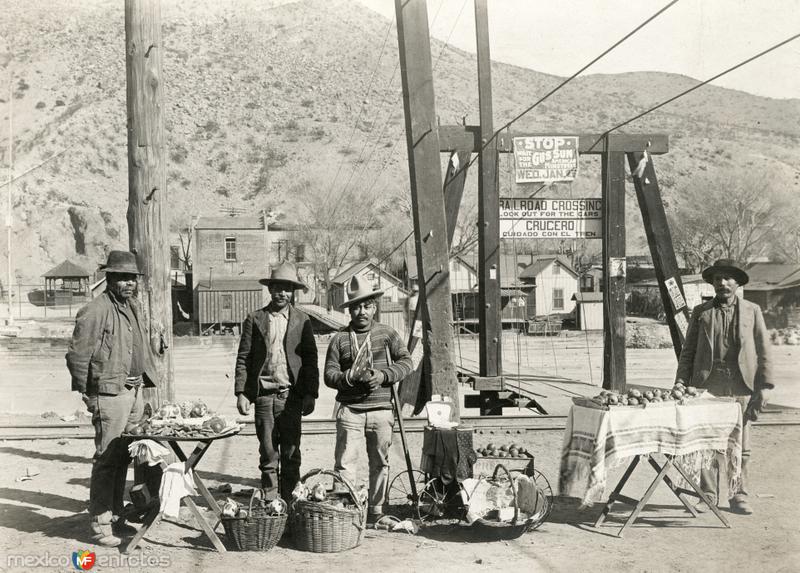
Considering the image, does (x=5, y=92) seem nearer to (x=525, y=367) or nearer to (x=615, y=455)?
(x=525, y=367)

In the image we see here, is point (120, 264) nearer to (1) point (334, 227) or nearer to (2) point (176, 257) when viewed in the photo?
(1) point (334, 227)

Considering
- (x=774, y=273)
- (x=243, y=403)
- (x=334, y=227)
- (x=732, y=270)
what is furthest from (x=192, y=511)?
(x=334, y=227)

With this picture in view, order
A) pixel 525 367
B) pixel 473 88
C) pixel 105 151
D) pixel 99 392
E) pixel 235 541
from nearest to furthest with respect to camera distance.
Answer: pixel 235 541, pixel 99 392, pixel 525 367, pixel 105 151, pixel 473 88

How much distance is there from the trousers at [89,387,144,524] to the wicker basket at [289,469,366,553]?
147 centimetres

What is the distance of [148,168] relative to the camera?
7.89 meters

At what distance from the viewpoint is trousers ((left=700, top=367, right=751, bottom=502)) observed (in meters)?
6.78

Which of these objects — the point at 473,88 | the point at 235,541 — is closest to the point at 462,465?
the point at 235,541

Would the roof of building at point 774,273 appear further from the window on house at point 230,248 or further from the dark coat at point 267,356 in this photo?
the dark coat at point 267,356

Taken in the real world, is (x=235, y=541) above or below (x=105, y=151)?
below

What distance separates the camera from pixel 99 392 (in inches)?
239

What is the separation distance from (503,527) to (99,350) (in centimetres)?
336

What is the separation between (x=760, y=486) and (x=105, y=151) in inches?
3548

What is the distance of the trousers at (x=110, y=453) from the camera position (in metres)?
5.95

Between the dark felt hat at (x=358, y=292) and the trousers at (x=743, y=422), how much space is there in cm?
311
